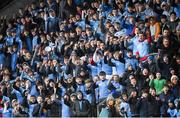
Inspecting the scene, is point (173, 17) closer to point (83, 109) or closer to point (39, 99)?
point (83, 109)

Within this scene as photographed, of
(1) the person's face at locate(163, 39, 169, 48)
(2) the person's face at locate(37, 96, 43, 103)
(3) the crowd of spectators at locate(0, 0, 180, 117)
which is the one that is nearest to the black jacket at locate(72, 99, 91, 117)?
(3) the crowd of spectators at locate(0, 0, 180, 117)

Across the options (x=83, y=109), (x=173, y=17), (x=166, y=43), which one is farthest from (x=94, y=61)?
(x=173, y=17)

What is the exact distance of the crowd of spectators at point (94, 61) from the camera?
15141mm

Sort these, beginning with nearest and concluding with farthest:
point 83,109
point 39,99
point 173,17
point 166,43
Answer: point 83,109
point 166,43
point 39,99
point 173,17

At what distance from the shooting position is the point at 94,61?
17484mm

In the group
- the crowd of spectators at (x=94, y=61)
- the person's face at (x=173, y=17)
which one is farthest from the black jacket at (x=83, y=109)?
the person's face at (x=173, y=17)

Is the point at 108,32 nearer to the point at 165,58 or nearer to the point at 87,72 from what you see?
the point at 87,72

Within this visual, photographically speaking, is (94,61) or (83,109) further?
(94,61)

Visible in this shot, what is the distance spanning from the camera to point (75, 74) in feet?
56.8

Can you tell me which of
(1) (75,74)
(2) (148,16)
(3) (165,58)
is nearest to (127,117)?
(3) (165,58)

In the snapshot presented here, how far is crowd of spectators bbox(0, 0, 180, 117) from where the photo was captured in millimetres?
15141

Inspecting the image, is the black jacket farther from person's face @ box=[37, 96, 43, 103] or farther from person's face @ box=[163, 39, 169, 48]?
person's face @ box=[163, 39, 169, 48]

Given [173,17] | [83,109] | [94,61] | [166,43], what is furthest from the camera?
[94,61]

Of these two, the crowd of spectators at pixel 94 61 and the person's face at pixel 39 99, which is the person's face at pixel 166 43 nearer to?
the crowd of spectators at pixel 94 61
